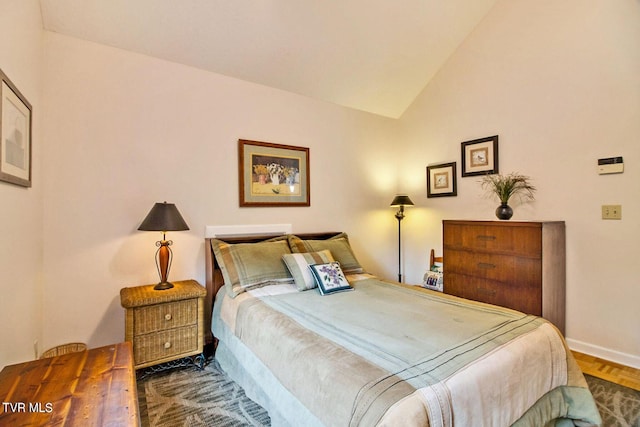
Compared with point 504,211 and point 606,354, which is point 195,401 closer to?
point 504,211

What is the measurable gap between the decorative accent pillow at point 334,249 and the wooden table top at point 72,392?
160cm

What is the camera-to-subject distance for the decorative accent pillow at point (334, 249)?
2.85 meters

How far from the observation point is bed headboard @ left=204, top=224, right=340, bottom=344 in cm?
258

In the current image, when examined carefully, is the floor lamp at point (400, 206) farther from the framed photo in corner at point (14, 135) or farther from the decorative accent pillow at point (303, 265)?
the framed photo in corner at point (14, 135)

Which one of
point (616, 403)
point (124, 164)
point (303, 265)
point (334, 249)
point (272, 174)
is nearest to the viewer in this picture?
point (616, 403)

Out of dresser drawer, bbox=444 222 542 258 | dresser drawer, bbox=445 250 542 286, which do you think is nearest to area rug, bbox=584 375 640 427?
dresser drawer, bbox=445 250 542 286

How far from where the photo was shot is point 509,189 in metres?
2.84

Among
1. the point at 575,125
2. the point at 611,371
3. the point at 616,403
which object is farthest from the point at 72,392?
the point at 575,125

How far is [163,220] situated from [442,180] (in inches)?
116

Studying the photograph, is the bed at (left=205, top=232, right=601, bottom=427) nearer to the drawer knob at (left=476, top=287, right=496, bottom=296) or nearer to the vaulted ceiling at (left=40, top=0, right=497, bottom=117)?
the drawer knob at (left=476, top=287, right=496, bottom=296)

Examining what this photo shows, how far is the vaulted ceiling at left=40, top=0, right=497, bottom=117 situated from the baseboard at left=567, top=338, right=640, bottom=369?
3.04 meters

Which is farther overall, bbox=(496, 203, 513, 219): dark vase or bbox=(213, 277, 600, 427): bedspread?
bbox=(496, 203, 513, 219): dark vase

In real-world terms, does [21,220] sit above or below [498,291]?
above

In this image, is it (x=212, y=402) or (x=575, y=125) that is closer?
(x=212, y=402)
